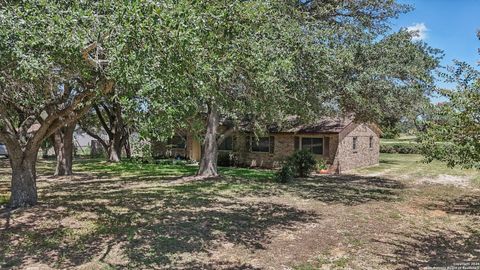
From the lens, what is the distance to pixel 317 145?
21.6 m

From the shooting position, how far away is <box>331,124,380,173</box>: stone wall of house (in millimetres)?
20922

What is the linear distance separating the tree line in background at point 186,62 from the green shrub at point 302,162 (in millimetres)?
3965

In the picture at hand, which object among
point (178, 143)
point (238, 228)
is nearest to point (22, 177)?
point (238, 228)

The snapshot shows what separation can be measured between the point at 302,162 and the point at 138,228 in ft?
38.7

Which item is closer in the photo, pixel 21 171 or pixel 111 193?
pixel 21 171

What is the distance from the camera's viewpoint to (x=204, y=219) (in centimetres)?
872

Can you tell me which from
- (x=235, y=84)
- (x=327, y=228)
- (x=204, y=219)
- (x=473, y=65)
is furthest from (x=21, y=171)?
(x=473, y=65)

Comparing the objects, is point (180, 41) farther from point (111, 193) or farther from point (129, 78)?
point (111, 193)

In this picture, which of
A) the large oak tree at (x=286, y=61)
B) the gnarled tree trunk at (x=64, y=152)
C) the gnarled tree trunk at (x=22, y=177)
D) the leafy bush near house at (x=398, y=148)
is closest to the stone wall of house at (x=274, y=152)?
the large oak tree at (x=286, y=61)

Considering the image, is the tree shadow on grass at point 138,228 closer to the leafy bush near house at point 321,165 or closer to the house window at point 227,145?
the leafy bush near house at point 321,165

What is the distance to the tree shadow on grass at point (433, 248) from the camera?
19.8 feet

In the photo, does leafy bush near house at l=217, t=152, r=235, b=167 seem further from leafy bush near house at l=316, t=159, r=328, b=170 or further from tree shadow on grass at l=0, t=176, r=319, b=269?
tree shadow on grass at l=0, t=176, r=319, b=269

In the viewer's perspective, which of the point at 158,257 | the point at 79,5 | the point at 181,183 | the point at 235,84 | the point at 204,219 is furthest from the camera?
the point at 181,183

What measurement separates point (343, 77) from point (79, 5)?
8.26m
